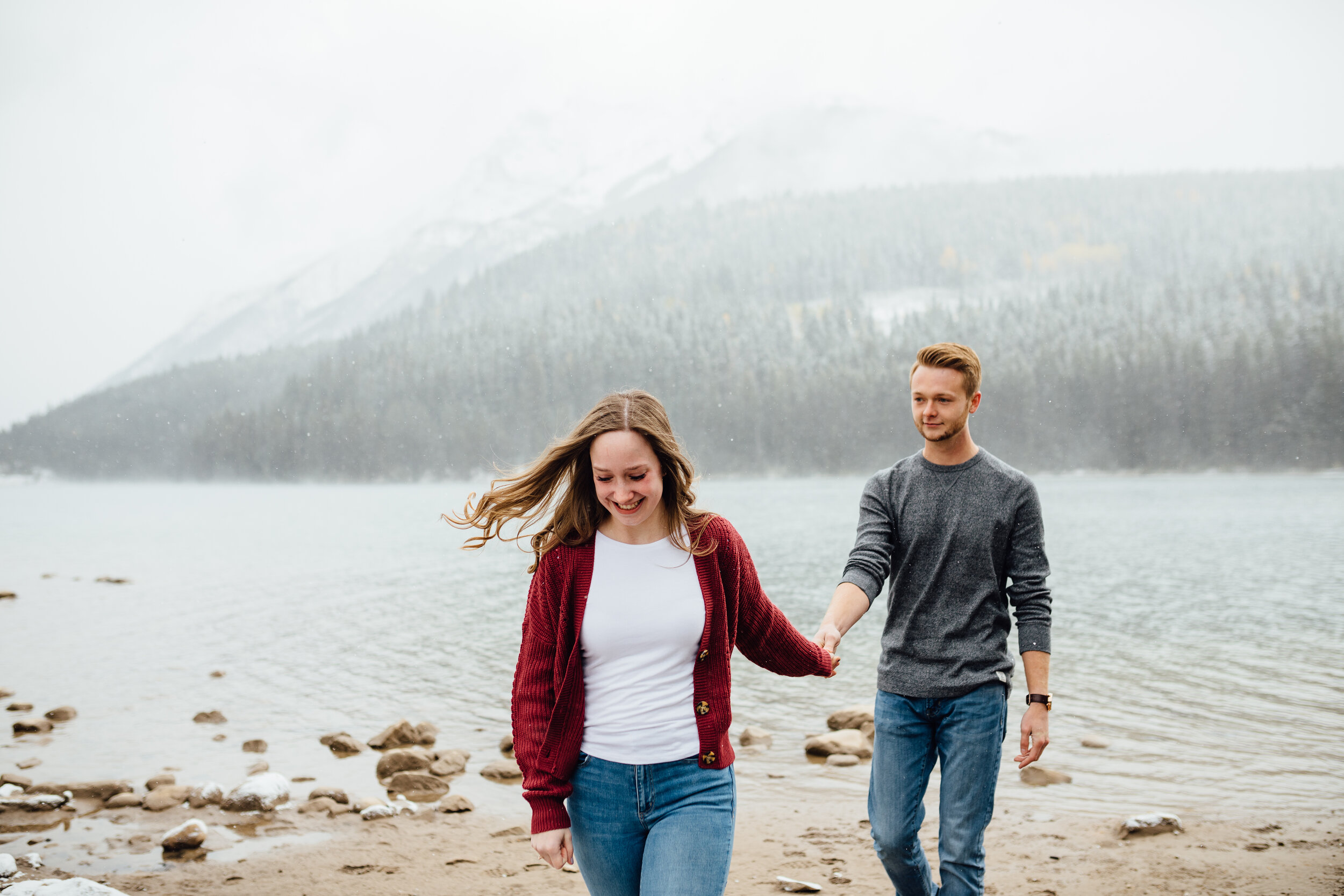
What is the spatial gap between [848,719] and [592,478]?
7839 millimetres

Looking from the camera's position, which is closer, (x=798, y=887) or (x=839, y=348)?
(x=798, y=887)

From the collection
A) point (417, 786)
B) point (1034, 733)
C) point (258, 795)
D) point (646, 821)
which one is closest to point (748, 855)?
point (417, 786)

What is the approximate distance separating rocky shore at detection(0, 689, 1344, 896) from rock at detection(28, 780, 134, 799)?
0.07ft

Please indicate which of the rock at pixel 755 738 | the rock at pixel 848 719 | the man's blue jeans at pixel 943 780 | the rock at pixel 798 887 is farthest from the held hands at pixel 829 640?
the rock at pixel 848 719

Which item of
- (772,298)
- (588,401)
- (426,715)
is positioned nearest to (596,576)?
(426,715)

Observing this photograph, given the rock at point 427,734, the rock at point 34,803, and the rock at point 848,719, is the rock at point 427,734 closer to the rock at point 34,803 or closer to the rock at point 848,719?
the rock at point 34,803

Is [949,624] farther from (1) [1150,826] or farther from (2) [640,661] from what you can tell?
(1) [1150,826]

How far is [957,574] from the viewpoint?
11.5 ft

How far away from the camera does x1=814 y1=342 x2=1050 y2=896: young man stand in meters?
3.40

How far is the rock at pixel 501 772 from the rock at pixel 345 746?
161 cm

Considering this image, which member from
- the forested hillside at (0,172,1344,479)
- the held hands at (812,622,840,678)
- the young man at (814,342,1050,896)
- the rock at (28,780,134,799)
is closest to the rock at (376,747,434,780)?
the rock at (28,780,134,799)

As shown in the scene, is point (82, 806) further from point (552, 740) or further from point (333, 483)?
point (333, 483)

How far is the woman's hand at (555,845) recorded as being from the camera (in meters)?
2.62

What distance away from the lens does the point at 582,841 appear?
8.82 ft
